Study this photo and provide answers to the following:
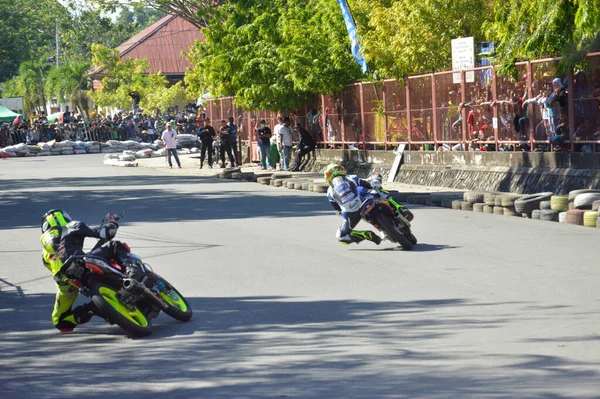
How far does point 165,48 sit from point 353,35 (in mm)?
56098

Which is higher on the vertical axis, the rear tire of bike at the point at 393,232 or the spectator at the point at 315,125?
the spectator at the point at 315,125

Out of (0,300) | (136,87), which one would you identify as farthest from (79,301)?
(136,87)

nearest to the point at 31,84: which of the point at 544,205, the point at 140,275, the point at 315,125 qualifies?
the point at 315,125

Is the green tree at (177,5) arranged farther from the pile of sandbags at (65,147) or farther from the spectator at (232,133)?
the pile of sandbags at (65,147)

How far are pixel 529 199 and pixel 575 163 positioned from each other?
2570 millimetres

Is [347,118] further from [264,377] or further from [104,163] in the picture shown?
[264,377]

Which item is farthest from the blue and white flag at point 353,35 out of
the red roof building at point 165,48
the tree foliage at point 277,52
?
the red roof building at point 165,48

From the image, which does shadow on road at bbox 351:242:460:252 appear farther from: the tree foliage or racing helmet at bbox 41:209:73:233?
the tree foliage

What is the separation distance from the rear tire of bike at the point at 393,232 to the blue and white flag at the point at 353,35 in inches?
604

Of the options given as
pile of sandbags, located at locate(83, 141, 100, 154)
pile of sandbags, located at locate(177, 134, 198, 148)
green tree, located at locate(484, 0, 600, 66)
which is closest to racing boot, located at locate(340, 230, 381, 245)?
green tree, located at locate(484, 0, 600, 66)

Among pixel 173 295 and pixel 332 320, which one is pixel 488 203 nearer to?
pixel 332 320

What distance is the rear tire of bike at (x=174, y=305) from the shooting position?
30.7ft

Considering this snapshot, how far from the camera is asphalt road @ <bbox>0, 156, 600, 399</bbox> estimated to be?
7055 mm

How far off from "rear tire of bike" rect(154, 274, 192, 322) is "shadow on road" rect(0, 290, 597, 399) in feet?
0.28
